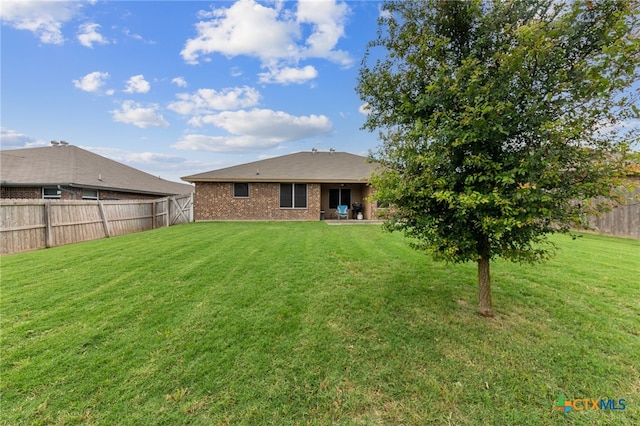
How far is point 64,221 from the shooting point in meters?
8.71

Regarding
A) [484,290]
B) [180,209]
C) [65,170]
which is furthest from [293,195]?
[484,290]

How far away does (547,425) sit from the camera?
2.05 m

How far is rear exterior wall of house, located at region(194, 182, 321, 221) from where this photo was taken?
615 inches

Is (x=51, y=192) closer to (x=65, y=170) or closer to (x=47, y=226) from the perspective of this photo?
(x=65, y=170)

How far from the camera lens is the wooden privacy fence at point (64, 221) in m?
7.34

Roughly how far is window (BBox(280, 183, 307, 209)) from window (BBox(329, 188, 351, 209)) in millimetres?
2139

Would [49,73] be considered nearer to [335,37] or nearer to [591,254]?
[335,37]

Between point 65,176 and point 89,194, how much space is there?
1.28 m

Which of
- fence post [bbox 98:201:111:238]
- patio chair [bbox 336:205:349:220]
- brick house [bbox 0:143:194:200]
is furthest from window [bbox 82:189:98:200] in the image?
patio chair [bbox 336:205:349:220]

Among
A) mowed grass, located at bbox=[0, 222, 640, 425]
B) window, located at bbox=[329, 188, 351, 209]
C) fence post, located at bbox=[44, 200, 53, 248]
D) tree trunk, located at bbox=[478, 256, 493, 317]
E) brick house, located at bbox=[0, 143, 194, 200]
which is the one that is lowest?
mowed grass, located at bbox=[0, 222, 640, 425]

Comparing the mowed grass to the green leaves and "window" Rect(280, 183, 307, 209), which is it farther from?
"window" Rect(280, 183, 307, 209)

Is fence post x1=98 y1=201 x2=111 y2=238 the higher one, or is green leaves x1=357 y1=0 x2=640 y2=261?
green leaves x1=357 y1=0 x2=640 y2=261

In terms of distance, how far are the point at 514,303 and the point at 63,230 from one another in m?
12.0

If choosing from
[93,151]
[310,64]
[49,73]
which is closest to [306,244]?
[310,64]
